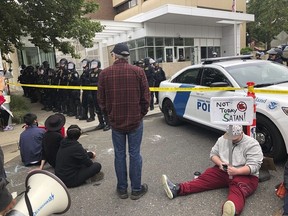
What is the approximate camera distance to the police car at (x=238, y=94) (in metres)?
4.12

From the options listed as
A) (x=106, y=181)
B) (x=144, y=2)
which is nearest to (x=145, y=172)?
(x=106, y=181)

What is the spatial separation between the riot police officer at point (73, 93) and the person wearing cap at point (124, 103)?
205 inches

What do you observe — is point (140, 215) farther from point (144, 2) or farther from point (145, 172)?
point (144, 2)

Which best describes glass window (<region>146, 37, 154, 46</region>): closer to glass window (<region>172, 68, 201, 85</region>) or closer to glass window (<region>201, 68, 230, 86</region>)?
A: glass window (<region>172, 68, 201, 85</region>)

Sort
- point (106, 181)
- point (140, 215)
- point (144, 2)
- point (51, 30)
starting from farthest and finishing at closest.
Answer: point (144, 2), point (51, 30), point (106, 181), point (140, 215)

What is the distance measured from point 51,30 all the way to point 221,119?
9.34 metres

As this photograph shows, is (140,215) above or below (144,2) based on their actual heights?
below

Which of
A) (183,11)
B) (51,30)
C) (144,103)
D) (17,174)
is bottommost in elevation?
(17,174)

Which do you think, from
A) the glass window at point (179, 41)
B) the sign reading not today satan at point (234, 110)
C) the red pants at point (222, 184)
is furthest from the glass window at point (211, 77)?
the glass window at point (179, 41)

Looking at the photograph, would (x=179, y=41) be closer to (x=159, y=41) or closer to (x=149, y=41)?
(x=159, y=41)

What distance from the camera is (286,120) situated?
155 inches

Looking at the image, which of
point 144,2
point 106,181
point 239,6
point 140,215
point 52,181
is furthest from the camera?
point 239,6

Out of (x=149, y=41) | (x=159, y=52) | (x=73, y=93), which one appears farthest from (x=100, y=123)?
(x=159, y=52)

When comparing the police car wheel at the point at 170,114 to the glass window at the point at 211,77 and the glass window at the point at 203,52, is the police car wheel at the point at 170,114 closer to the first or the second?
the glass window at the point at 211,77
